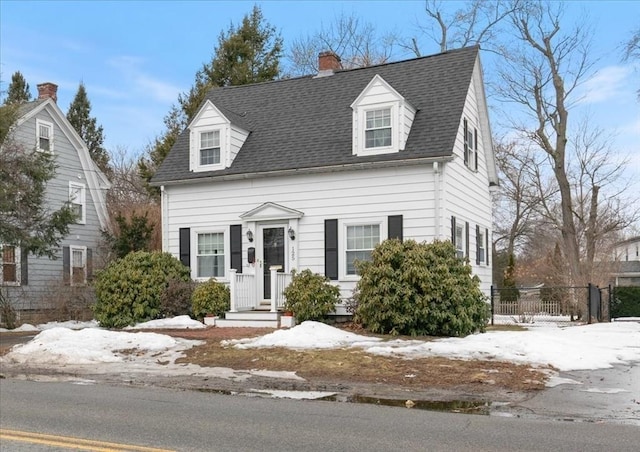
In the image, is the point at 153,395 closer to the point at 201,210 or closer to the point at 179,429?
the point at 179,429

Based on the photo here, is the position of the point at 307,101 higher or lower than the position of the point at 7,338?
higher

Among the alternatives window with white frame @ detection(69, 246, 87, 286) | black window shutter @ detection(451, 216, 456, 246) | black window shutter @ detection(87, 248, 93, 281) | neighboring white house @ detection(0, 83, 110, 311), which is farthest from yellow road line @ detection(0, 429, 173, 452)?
black window shutter @ detection(87, 248, 93, 281)

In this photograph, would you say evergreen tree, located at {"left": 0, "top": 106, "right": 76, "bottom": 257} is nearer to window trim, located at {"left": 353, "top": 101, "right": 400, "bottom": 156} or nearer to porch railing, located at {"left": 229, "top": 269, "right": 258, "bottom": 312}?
porch railing, located at {"left": 229, "top": 269, "right": 258, "bottom": 312}

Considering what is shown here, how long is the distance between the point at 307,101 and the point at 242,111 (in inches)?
95.2

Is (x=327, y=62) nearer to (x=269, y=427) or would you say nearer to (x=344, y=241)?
(x=344, y=241)

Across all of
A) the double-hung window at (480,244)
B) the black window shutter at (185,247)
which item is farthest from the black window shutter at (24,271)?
the double-hung window at (480,244)

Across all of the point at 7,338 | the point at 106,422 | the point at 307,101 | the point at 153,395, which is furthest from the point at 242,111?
the point at 106,422

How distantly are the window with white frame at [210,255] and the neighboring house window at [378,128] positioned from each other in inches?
212

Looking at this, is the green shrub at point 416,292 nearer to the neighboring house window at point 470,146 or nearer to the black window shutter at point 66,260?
the neighboring house window at point 470,146

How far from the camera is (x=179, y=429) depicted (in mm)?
6719

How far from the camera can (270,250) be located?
18781 millimetres

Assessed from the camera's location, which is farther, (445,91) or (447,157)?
(445,91)

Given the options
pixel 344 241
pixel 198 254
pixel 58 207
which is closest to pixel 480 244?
pixel 344 241

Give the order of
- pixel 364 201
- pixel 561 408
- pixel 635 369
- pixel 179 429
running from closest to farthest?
pixel 179 429, pixel 561 408, pixel 635 369, pixel 364 201
